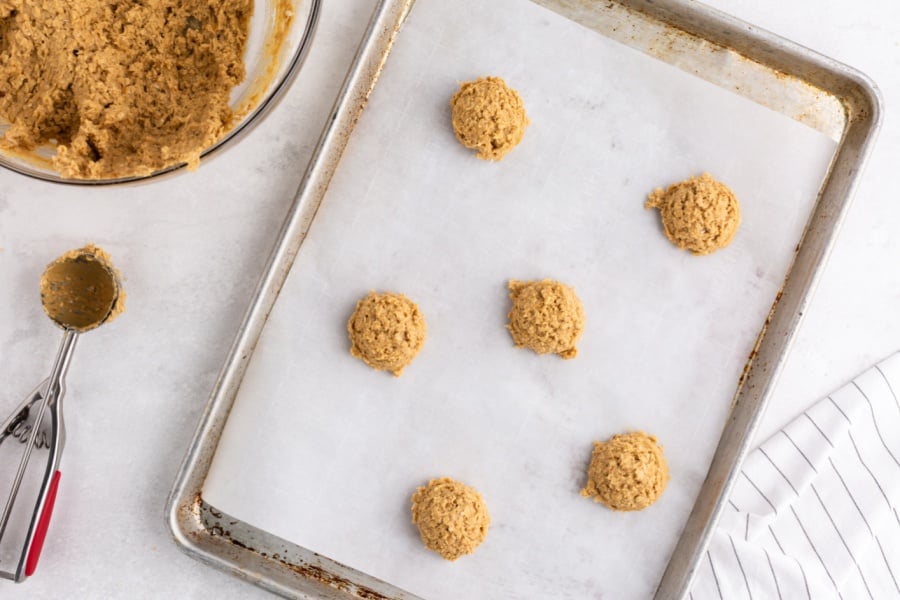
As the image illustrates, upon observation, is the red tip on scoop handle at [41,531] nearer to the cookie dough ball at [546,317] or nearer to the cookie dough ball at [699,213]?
the cookie dough ball at [546,317]

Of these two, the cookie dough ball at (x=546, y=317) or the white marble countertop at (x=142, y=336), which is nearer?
the cookie dough ball at (x=546, y=317)

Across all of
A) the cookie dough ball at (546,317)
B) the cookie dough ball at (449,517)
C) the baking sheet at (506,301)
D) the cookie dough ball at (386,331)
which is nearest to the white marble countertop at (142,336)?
the baking sheet at (506,301)

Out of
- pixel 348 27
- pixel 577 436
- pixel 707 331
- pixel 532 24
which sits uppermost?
pixel 532 24

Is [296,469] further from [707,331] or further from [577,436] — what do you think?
[707,331]

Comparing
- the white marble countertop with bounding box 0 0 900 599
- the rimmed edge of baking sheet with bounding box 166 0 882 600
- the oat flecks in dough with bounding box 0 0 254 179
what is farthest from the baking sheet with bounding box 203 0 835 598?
the oat flecks in dough with bounding box 0 0 254 179

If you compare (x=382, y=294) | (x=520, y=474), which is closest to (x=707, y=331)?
(x=520, y=474)

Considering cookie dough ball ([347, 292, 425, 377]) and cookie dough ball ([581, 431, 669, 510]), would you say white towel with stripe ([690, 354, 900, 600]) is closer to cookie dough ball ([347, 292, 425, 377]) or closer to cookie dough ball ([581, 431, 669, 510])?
cookie dough ball ([581, 431, 669, 510])
